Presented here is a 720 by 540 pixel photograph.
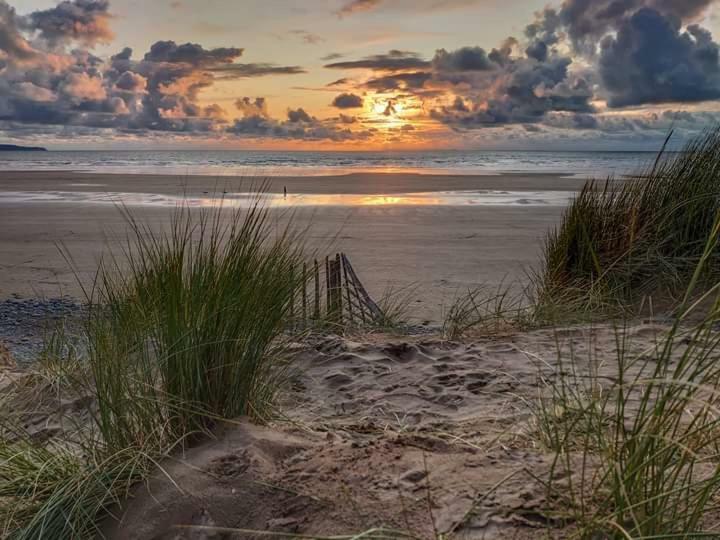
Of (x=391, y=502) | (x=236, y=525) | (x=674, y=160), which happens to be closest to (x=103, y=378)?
(x=236, y=525)

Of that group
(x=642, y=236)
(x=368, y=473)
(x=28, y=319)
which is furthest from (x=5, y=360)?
(x=642, y=236)

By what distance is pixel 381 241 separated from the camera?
46.9 feet

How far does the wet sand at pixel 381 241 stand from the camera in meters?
10.3

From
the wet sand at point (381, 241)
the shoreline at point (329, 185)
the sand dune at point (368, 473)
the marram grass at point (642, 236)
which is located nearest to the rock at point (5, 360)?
the wet sand at point (381, 241)

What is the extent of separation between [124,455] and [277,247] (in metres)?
1.24

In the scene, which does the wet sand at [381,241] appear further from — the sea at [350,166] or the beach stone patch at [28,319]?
the sea at [350,166]

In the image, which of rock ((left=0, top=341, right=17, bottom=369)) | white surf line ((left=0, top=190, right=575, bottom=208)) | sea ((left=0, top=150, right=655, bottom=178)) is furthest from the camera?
sea ((left=0, top=150, right=655, bottom=178))

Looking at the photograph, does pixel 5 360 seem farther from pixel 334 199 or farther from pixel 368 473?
pixel 334 199

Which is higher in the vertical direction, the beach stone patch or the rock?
the rock

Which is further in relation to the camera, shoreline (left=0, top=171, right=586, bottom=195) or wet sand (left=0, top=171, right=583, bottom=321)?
shoreline (left=0, top=171, right=586, bottom=195)

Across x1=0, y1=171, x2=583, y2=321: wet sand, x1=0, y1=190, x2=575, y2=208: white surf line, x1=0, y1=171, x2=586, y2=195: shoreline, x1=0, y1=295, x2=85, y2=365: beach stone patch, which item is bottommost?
x1=0, y1=295, x2=85, y2=365: beach stone patch

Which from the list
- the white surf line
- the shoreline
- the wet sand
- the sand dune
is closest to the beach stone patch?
the wet sand

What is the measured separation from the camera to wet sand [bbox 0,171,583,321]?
33.7ft

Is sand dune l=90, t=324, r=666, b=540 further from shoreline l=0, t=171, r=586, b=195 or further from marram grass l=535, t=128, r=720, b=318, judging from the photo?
shoreline l=0, t=171, r=586, b=195
